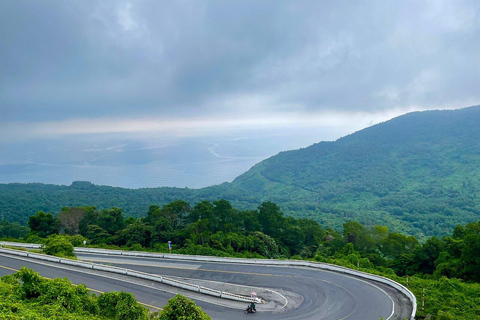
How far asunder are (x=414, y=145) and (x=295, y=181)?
72.2 m

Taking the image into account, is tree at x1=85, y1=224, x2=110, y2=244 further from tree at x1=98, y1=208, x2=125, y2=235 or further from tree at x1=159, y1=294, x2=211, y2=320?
tree at x1=159, y1=294, x2=211, y2=320

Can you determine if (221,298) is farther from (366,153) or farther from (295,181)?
(366,153)

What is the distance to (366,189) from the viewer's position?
421ft

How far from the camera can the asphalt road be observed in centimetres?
1680

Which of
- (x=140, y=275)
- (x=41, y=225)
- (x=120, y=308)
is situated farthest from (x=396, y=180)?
(x=120, y=308)

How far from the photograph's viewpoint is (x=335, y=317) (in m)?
16.2

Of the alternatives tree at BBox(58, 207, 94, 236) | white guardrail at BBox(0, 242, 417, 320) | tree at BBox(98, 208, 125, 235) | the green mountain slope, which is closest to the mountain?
the green mountain slope

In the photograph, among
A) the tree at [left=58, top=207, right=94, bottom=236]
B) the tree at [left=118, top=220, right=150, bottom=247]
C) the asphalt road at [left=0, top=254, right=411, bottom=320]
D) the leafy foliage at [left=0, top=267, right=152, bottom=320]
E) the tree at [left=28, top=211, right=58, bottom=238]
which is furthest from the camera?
the tree at [left=58, top=207, right=94, bottom=236]

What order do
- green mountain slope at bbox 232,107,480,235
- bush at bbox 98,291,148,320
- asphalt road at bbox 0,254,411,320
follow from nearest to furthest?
bush at bbox 98,291,148,320
asphalt road at bbox 0,254,411,320
green mountain slope at bbox 232,107,480,235

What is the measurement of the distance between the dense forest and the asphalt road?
8.49 ft

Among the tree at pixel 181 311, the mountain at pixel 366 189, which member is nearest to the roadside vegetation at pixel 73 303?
the tree at pixel 181 311

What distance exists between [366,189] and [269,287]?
119m

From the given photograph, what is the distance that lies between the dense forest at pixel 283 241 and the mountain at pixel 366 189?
110ft

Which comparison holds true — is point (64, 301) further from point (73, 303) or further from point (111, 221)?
point (111, 221)
